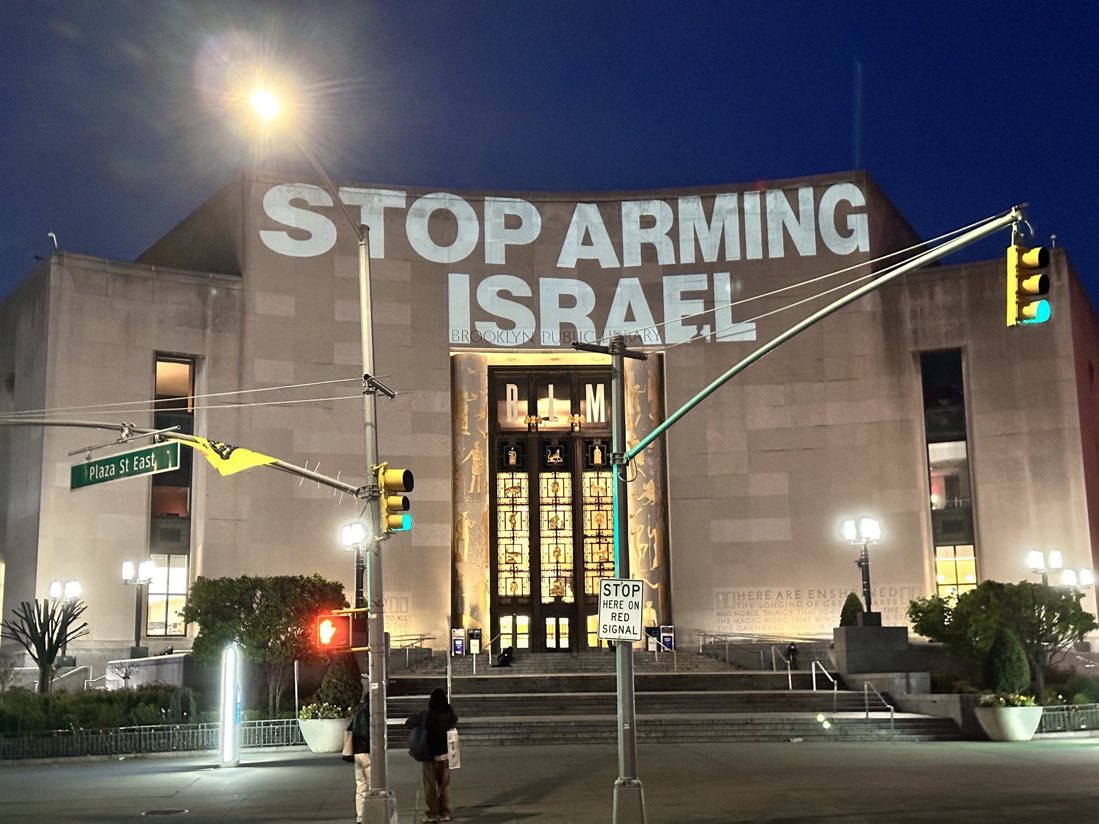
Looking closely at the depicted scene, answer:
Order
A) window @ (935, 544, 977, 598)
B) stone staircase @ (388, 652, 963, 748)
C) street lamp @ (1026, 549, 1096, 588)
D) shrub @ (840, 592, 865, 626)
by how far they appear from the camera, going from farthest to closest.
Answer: window @ (935, 544, 977, 598)
shrub @ (840, 592, 865, 626)
street lamp @ (1026, 549, 1096, 588)
stone staircase @ (388, 652, 963, 748)

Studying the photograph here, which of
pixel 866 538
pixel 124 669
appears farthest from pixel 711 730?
pixel 124 669

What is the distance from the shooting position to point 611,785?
22.0 metres

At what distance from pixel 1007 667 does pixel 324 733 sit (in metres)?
18.5

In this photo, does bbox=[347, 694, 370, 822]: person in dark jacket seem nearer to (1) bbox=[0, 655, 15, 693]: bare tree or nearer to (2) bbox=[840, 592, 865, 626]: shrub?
(1) bbox=[0, 655, 15, 693]: bare tree

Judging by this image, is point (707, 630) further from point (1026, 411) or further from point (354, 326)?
point (354, 326)

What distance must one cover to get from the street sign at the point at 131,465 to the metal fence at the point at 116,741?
10.0 meters

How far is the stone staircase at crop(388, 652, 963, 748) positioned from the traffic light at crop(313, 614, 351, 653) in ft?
50.7

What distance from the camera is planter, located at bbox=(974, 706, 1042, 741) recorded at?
103 ft

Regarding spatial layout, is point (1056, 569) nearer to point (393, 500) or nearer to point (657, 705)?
point (657, 705)

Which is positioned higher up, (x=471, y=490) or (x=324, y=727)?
(x=471, y=490)

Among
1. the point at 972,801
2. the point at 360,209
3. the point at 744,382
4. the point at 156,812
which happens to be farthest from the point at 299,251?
the point at 972,801

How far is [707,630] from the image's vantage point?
1934 inches

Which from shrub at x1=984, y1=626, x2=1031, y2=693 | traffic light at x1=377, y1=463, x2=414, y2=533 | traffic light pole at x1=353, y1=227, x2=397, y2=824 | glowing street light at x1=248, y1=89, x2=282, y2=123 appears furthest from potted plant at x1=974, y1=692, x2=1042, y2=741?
glowing street light at x1=248, y1=89, x2=282, y2=123

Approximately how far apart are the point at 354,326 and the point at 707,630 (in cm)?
1854
